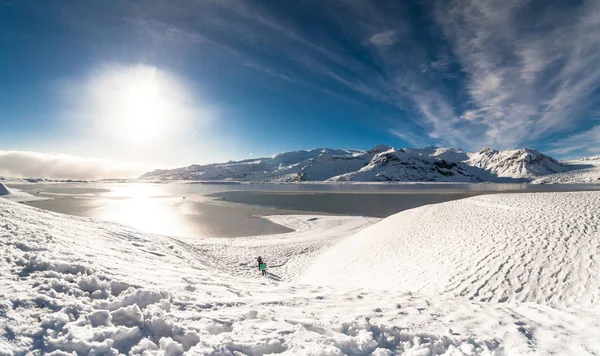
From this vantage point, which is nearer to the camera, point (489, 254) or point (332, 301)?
point (332, 301)

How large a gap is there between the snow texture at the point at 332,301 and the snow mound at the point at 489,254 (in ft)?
0.23

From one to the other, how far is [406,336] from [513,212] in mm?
14288

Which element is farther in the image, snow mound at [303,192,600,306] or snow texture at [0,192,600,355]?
snow mound at [303,192,600,306]

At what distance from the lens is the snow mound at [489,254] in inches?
361

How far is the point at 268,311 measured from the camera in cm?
643

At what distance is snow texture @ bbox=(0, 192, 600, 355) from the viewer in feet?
15.5

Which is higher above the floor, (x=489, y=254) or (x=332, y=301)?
(x=489, y=254)

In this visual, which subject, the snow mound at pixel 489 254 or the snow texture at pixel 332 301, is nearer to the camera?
the snow texture at pixel 332 301

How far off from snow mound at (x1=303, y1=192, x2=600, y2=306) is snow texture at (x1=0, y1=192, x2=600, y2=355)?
2.7 inches

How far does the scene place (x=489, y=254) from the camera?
1137 cm

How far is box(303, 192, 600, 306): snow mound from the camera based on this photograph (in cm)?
917

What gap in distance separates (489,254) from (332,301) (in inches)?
321

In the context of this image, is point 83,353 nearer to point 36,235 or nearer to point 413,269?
point 36,235

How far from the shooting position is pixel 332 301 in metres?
7.61
